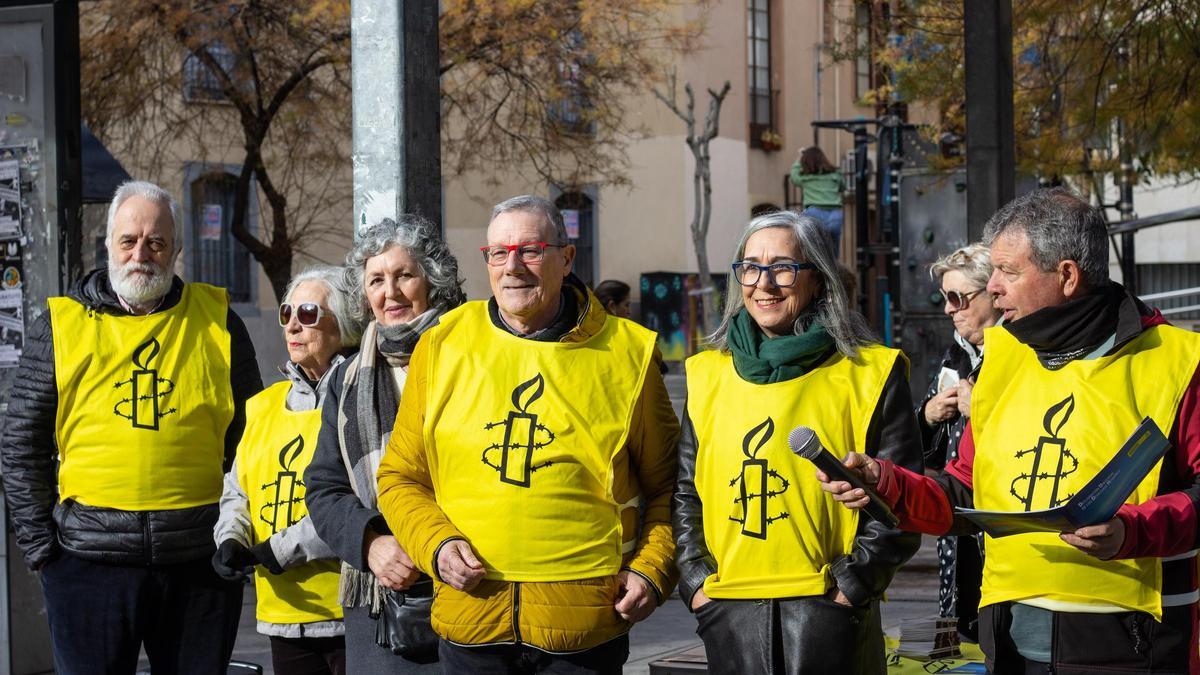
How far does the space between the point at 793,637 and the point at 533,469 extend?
2.39 feet

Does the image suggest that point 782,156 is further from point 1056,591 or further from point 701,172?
point 1056,591

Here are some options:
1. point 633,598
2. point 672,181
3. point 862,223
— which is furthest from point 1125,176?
point 672,181

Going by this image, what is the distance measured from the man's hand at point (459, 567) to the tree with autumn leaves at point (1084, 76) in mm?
A: 7687

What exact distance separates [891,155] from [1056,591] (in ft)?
39.5

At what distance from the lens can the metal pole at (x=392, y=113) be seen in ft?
18.7

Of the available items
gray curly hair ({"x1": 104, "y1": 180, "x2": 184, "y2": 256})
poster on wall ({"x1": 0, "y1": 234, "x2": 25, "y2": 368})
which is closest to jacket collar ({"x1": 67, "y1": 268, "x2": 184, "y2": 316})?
gray curly hair ({"x1": 104, "y1": 180, "x2": 184, "y2": 256})

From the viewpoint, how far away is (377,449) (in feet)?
14.7

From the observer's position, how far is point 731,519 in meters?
4.04

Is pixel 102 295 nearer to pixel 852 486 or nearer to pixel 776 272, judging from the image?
pixel 776 272

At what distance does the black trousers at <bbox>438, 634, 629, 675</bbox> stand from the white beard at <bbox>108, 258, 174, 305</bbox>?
6.17ft

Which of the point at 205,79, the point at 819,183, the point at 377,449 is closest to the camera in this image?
the point at 377,449

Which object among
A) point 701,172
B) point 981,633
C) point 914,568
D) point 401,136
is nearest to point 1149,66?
point 914,568

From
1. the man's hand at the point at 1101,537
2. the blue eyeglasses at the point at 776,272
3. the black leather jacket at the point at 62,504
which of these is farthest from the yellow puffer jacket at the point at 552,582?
the black leather jacket at the point at 62,504

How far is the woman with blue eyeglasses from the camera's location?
3.97 metres
